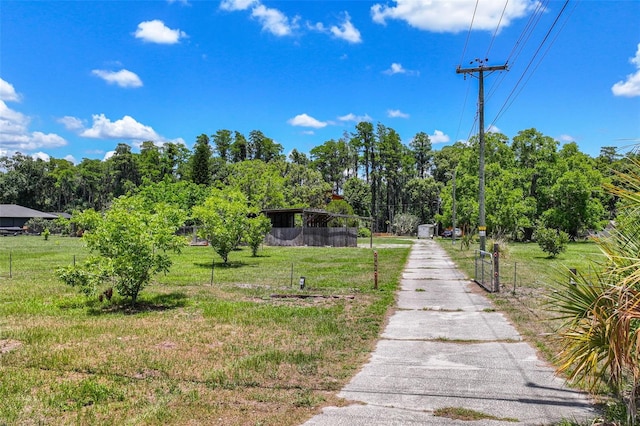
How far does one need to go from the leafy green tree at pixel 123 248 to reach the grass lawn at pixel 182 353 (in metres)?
0.77

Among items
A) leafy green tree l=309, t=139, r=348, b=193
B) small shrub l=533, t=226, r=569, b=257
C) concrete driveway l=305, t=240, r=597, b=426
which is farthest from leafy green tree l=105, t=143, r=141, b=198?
concrete driveway l=305, t=240, r=597, b=426

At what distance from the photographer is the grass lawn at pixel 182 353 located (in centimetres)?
515

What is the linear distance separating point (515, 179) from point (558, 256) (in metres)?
25.3

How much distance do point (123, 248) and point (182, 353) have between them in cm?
458

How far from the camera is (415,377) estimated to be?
636 cm

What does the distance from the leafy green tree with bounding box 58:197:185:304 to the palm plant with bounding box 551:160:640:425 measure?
907cm

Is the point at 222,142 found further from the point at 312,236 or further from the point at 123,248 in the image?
the point at 123,248

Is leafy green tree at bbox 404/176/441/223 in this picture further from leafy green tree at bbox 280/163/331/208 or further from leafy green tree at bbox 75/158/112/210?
leafy green tree at bbox 75/158/112/210

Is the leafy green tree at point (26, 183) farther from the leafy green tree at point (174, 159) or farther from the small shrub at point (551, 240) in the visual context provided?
the small shrub at point (551, 240)

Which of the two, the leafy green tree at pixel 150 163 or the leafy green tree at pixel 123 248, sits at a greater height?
the leafy green tree at pixel 150 163

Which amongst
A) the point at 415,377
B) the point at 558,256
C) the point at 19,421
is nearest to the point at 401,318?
the point at 415,377

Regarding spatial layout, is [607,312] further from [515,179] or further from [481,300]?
[515,179]

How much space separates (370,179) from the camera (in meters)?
88.4

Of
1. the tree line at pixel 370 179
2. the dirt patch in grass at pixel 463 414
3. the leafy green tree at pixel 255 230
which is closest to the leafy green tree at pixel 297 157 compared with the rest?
the tree line at pixel 370 179
